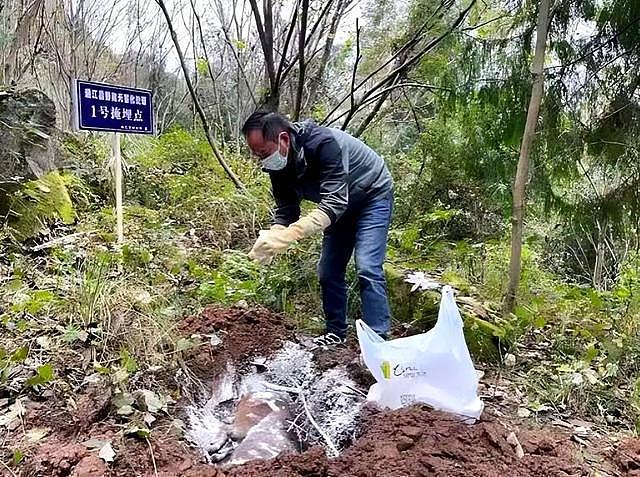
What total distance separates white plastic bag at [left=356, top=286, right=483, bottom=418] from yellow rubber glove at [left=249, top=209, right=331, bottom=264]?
548 millimetres

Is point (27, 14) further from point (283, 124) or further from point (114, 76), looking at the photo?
point (283, 124)

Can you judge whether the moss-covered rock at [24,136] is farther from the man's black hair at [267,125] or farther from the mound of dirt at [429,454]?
the mound of dirt at [429,454]

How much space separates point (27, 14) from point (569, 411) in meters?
7.25

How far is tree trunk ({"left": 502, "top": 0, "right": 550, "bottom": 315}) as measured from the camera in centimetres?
327

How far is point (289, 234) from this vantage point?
2600 mm

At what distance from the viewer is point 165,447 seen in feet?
6.50

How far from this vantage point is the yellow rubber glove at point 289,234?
257cm

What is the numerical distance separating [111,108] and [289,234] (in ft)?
8.64

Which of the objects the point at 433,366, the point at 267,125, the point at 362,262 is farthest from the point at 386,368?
the point at 267,125

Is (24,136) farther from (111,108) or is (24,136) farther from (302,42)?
(302,42)

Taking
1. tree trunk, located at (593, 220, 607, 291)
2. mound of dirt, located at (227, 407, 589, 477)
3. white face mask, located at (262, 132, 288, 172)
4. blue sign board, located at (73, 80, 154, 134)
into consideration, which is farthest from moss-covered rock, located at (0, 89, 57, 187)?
tree trunk, located at (593, 220, 607, 291)

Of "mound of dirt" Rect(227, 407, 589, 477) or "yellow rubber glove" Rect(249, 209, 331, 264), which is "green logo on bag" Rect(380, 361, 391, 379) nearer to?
"mound of dirt" Rect(227, 407, 589, 477)

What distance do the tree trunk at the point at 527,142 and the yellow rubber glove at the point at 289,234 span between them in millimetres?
1385

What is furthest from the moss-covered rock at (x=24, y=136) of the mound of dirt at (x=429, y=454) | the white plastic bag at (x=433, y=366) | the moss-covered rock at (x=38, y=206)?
the mound of dirt at (x=429, y=454)
